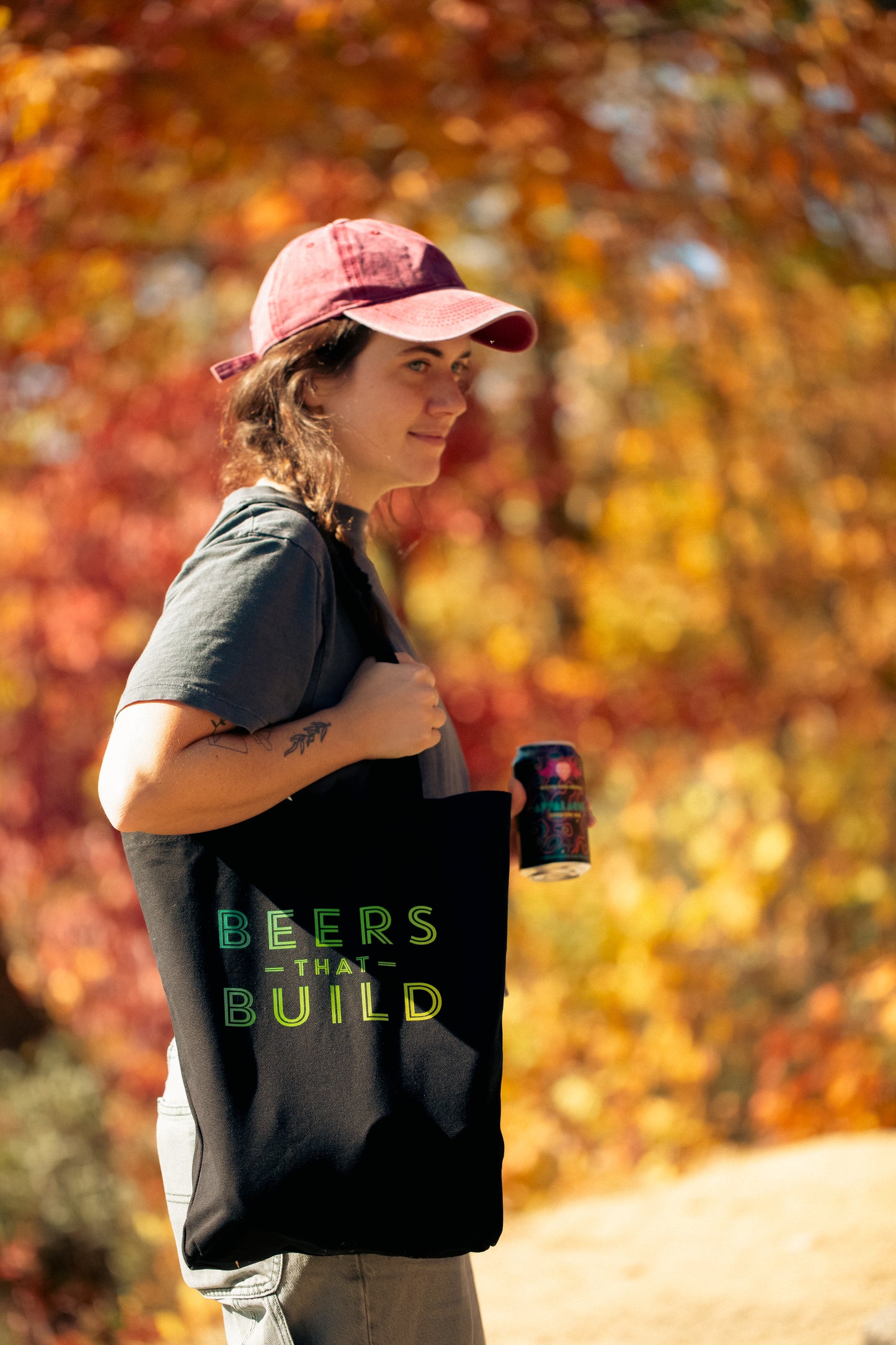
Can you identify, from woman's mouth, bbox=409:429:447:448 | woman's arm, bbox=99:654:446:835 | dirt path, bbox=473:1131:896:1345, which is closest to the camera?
woman's arm, bbox=99:654:446:835

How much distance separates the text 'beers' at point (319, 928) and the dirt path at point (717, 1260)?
7.84 ft

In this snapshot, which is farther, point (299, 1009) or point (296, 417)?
point (296, 417)

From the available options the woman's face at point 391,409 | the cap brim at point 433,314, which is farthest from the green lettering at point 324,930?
the cap brim at point 433,314

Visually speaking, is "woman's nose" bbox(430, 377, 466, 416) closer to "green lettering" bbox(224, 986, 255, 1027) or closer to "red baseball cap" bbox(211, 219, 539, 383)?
"red baseball cap" bbox(211, 219, 539, 383)

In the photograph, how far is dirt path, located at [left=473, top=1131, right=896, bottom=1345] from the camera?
3080 millimetres

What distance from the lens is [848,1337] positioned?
114 inches

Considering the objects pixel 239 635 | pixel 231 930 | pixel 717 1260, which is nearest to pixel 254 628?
pixel 239 635

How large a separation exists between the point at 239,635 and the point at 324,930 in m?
0.31

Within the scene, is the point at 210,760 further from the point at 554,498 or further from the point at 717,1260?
the point at 554,498

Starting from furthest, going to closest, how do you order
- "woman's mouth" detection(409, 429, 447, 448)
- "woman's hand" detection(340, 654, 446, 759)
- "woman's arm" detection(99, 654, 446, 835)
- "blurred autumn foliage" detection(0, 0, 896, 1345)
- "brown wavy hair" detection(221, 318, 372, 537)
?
1. "blurred autumn foliage" detection(0, 0, 896, 1345)
2. "woman's mouth" detection(409, 429, 447, 448)
3. "brown wavy hair" detection(221, 318, 372, 537)
4. "woman's hand" detection(340, 654, 446, 759)
5. "woman's arm" detection(99, 654, 446, 835)

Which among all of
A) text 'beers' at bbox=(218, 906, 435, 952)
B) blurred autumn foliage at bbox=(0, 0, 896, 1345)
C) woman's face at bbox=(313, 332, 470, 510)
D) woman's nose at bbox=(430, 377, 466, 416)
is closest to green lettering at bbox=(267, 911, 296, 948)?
text 'beers' at bbox=(218, 906, 435, 952)

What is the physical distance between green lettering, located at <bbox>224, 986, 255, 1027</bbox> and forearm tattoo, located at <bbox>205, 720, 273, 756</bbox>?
237 mm

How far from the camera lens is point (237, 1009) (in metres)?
1.17

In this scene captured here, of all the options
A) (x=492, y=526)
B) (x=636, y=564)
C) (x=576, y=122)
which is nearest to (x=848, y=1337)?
(x=492, y=526)
